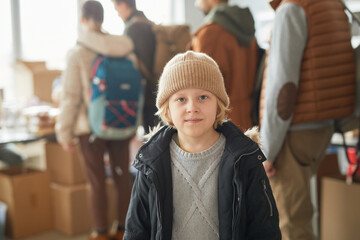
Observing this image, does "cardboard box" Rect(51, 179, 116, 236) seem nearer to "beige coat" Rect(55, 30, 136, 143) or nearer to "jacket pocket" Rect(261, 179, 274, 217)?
"beige coat" Rect(55, 30, 136, 143)

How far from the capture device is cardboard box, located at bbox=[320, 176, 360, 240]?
216 cm

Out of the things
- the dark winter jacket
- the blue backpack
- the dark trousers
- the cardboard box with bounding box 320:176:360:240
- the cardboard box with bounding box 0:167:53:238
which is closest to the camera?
the dark winter jacket

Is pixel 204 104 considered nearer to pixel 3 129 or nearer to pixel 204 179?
pixel 204 179

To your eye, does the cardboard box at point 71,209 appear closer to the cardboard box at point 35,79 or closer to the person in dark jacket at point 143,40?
the person in dark jacket at point 143,40

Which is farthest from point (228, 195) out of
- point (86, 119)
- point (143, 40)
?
point (143, 40)

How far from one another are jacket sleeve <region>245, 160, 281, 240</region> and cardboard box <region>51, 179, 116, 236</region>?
215 cm

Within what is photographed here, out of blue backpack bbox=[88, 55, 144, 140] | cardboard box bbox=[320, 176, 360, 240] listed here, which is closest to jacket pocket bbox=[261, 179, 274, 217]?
cardboard box bbox=[320, 176, 360, 240]

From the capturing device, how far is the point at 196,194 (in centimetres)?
109

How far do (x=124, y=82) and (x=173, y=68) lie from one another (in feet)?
4.65

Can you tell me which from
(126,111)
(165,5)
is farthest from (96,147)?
(165,5)

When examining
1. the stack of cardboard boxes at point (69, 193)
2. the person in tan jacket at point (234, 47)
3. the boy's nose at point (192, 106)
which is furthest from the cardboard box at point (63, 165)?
the boy's nose at point (192, 106)

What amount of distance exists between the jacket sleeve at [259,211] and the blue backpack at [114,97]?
4.91ft

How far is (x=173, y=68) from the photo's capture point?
1.11m

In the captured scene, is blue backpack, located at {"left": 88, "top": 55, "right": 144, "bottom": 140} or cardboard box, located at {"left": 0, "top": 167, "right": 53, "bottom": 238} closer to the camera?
blue backpack, located at {"left": 88, "top": 55, "right": 144, "bottom": 140}
